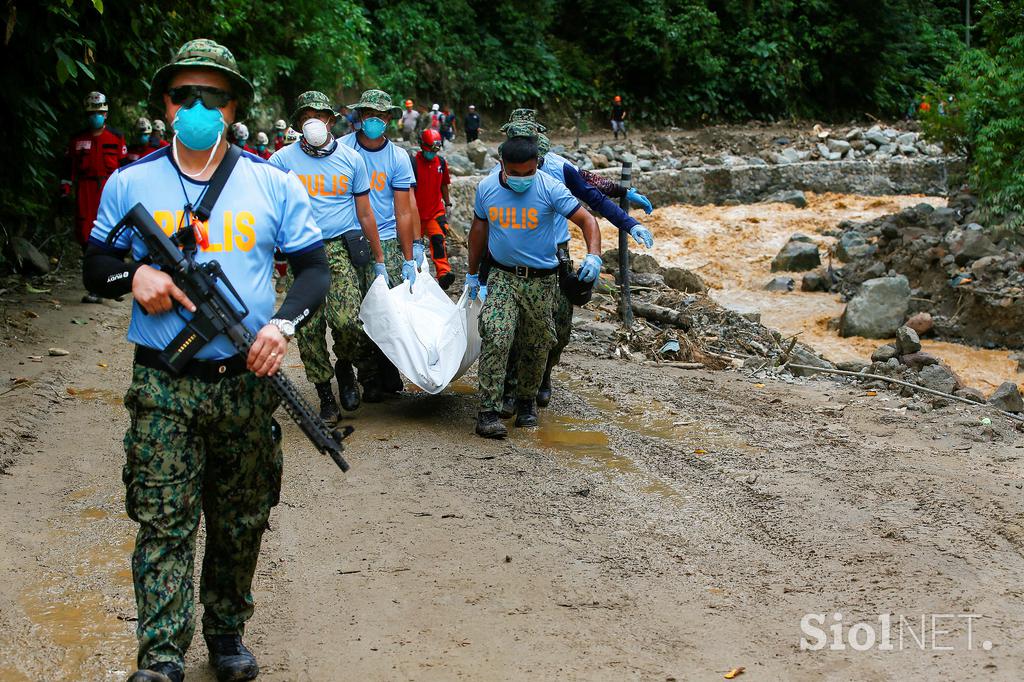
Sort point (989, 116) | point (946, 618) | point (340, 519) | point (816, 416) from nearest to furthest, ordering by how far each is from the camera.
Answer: point (946, 618) < point (340, 519) < point (816, 416) < point (989, 116)

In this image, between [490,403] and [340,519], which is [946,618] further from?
[490,403]

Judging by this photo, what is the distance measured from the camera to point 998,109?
1555 cm

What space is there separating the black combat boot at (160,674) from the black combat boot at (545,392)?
454cm

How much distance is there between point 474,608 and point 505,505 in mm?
1274

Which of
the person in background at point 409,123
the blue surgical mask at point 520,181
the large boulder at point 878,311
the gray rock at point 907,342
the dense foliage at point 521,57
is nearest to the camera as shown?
the blue surgical mask at point 520,181

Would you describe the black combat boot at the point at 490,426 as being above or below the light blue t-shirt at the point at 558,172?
below

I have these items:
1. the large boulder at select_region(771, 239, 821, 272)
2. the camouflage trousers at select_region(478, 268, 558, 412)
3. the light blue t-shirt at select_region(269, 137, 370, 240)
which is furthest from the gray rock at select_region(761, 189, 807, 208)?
the light blue t-shirt at select_region(269, 137, 370, 240)

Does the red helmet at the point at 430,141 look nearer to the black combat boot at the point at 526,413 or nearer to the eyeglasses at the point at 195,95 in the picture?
the black combat boot at the point at 526,413

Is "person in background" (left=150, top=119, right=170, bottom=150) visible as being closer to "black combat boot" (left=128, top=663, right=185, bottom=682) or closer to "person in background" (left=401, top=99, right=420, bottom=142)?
"black combat boot" (left=128, top=663, right=185, bottom=682)

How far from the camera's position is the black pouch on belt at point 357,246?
22.7 ft

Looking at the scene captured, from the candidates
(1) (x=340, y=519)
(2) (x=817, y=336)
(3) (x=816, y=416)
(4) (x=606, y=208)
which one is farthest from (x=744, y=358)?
(1) (x=340, y=519)

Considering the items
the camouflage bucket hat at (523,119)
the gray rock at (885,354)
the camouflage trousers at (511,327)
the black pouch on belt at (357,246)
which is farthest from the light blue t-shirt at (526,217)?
the gray rock at (885,354)

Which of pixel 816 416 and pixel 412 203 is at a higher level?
pixel 412 203

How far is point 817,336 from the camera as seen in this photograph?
13.8 metres
